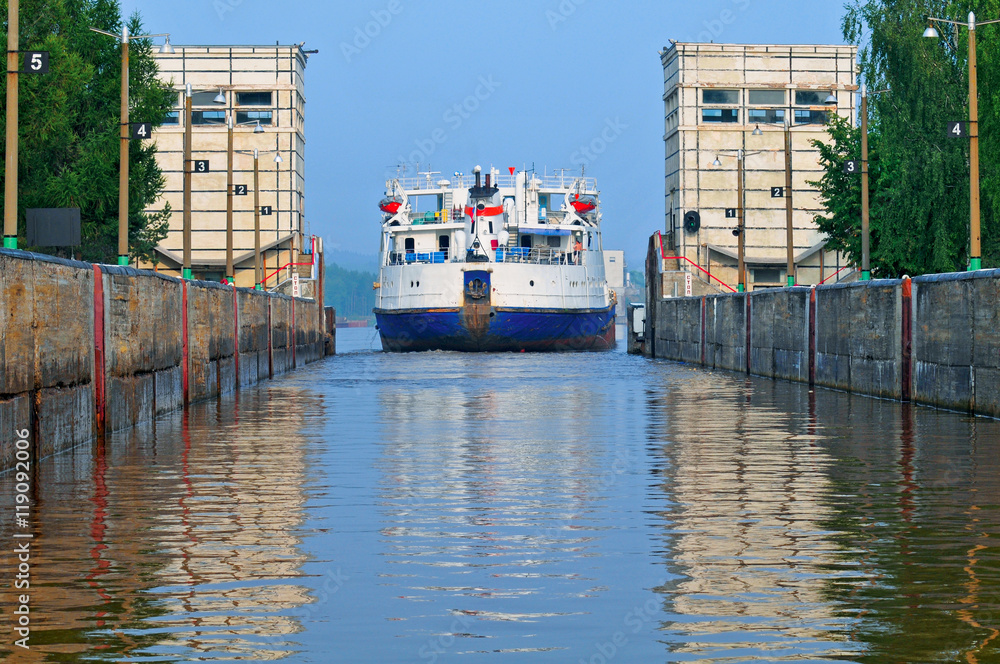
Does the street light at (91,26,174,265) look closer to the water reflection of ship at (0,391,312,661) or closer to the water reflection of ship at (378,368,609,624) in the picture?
the water reflection of ship at (378,368,609,624)

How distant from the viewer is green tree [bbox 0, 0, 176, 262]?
47.5 metres

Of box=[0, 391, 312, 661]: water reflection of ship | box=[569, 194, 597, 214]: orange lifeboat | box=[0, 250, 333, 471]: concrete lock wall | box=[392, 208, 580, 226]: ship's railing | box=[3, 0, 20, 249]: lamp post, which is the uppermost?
box=[569, 194, 597, 214]: orange lifeboat

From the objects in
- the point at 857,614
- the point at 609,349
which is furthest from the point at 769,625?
the point at 609,349

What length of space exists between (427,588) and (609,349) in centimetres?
6898

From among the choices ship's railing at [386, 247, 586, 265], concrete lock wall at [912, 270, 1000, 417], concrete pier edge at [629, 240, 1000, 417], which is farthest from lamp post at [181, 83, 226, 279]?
ship's railing at [386, 247, 586, 265]

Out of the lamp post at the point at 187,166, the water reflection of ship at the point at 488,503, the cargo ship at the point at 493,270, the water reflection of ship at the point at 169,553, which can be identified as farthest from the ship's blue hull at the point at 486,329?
the water reflection of ship at the point at 169,553

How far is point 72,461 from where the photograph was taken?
620 inches

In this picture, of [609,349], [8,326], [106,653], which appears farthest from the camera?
[609,349]

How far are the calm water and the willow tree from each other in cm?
2687

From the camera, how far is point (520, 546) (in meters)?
9.98

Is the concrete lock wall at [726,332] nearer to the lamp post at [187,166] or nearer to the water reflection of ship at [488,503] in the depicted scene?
the lamp post at [187,166]

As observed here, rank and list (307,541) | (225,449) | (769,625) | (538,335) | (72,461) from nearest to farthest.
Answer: (769,625) < (307,541) < (72,461) < (225,449) < (538,335)

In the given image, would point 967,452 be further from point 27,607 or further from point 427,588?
point 27,607

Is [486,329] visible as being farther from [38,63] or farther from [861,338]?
[38,63]
